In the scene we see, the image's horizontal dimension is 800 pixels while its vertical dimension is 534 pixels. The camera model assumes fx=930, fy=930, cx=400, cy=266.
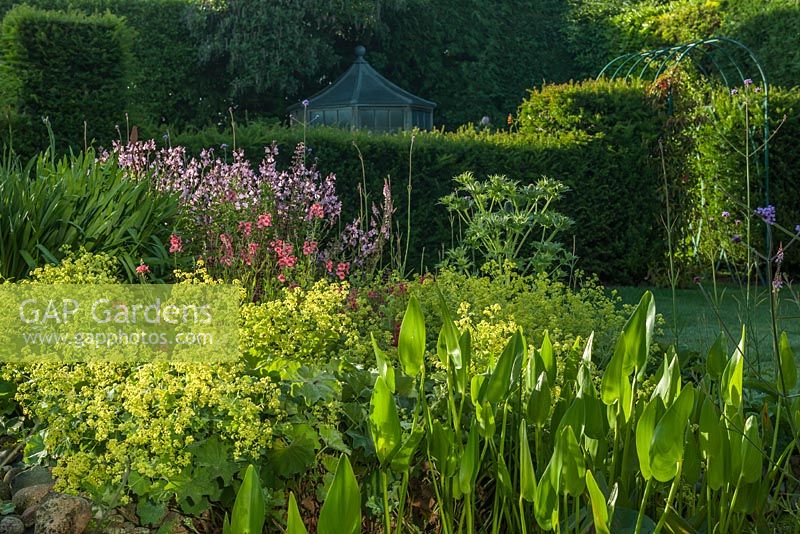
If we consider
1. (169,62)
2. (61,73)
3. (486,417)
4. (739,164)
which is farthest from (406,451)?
(169,62)

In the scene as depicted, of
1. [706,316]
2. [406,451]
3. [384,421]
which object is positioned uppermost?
[384,421]

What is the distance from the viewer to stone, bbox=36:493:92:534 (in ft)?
7.59

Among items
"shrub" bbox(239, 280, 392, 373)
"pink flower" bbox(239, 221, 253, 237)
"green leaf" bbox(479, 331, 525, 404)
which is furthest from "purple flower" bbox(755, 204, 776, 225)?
"pink flower" bbox(239, 221, 253, 237)

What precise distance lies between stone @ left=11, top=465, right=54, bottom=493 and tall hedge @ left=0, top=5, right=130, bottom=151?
597 centimetres

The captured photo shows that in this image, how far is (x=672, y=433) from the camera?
1.92m

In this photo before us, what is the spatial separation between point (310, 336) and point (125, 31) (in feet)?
20.2

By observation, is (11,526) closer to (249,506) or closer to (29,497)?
(29,497)

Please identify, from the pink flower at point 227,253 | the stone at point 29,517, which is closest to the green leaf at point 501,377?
the stone at point 29,517

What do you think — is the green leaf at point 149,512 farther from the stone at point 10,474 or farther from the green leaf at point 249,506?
the green leaf at point 249,506

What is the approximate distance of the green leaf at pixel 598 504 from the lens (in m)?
1.83

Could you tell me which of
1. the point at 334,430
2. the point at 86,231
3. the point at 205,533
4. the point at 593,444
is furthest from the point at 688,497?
the point at 86,231

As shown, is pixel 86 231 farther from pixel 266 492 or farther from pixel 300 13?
pixel 300 13

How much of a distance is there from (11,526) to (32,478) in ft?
0.94

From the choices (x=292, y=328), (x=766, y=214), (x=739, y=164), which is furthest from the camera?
(x=739, y=164)
